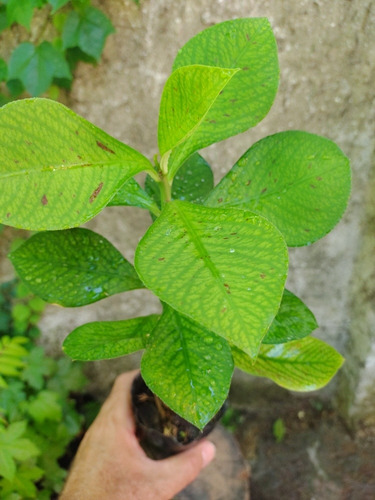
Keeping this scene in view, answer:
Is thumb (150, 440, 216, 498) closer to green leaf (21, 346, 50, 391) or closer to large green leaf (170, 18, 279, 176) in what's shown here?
green leaf (21, 346, 50, 391)

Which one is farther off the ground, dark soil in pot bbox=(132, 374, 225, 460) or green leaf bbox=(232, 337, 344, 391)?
green leaf bbox=(232, 337, 344, 391)

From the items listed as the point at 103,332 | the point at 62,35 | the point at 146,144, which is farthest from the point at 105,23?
the point at 103,332

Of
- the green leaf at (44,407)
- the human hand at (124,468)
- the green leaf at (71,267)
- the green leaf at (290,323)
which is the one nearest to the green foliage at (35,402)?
the green leaf at (44,407)

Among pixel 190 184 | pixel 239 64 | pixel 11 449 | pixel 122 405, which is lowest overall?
pixel 11 449

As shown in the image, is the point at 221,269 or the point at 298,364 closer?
the point at 221,269

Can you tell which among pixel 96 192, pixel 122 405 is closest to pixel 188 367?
pixel 96 192

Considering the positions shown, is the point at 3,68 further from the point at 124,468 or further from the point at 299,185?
the point at 124,468

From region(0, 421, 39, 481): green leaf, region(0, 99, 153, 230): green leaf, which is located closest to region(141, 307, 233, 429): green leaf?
region(0, 99, 153, 230): green leaf
